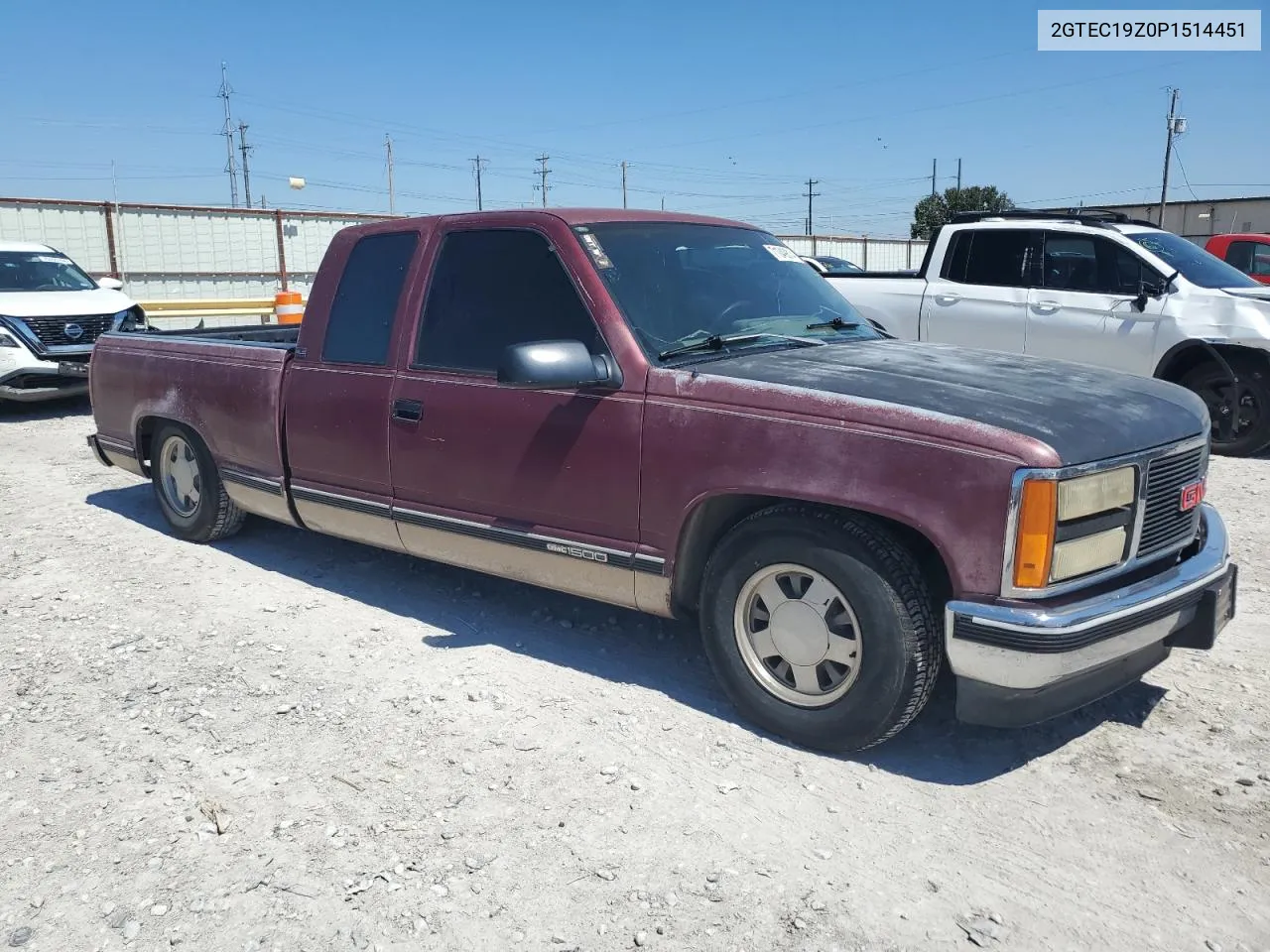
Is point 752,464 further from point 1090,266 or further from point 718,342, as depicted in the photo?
point 1090,266

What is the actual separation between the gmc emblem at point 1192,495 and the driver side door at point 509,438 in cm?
187

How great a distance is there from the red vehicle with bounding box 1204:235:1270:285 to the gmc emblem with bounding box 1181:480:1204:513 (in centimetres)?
1341

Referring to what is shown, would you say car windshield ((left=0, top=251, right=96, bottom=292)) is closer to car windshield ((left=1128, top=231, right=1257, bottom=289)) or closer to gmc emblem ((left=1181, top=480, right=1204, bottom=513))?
car windshield ((left=1128, top=231, right=1257, bottom=289))

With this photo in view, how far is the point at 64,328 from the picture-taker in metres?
11.0

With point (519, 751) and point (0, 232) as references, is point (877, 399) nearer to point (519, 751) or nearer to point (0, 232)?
point (519, 751)

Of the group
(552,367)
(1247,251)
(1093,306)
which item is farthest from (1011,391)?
(1247,251)

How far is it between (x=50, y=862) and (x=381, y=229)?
3006 mm

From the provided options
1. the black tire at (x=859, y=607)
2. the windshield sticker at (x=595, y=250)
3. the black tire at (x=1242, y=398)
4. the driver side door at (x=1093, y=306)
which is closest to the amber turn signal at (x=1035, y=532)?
the black tire at (x=859, y=607)

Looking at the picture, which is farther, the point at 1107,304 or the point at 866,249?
the point at 866,249

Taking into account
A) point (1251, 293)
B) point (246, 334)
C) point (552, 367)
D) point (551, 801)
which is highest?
point (1251, 293)

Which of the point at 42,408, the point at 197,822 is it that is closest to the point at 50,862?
the point at 197,822

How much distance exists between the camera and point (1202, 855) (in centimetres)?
288

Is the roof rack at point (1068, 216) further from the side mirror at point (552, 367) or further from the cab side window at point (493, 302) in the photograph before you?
the side mirror at point (552, 367)

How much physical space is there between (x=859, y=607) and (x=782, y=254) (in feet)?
6.81
